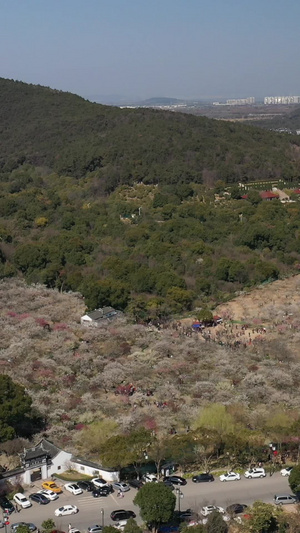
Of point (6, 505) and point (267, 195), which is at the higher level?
point (267, 195)

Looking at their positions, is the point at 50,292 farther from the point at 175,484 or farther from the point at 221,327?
the point at 175,484

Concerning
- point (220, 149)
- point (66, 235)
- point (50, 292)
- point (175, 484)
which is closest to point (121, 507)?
point (175, 484)

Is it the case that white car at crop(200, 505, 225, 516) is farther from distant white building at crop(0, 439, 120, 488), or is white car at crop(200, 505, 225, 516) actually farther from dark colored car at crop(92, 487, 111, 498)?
distant white building at crop(0, 439, 120, 488)

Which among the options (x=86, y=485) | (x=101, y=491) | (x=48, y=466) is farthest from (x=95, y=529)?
(x=48, y=466)


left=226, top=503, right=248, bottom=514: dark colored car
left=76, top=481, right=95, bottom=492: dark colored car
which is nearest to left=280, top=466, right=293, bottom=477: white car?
left=226, top=503, right=248, bottom=514: dark colored car

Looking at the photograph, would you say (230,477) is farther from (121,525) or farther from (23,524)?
(23,524)

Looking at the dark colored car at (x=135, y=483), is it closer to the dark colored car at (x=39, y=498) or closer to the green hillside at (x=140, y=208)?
the dark colored car at (x=39, y=498)
